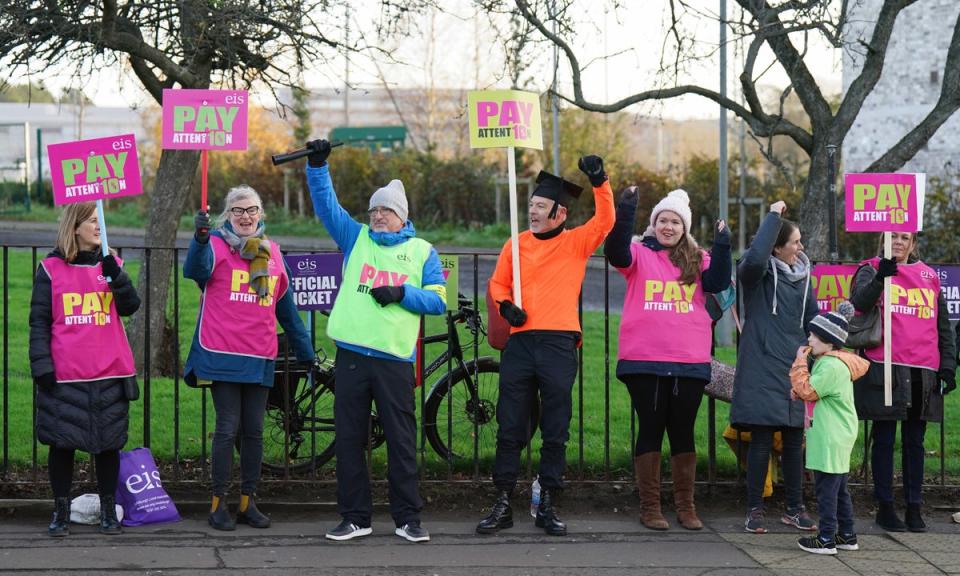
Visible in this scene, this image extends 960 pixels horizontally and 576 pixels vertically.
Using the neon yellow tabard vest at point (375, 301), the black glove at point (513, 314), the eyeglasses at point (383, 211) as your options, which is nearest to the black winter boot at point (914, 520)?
the black glove at point (513, 314)

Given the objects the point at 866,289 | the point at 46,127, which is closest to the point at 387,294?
the point at 866,289

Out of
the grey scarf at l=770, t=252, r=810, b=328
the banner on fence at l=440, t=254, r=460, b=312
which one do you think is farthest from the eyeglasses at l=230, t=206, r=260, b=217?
the grey scarf at l=770, t=252, r=810, b=328

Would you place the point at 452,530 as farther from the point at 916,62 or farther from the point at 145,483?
the point at 916,62

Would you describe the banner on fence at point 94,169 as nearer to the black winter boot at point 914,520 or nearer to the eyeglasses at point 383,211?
the eyeglasses at point 383,211

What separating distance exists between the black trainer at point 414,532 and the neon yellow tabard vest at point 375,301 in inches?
36.0

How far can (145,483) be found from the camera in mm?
6855

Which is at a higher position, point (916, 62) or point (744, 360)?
point (916, 62)

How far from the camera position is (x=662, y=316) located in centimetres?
682

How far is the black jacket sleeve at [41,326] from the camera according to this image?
21.0 feet

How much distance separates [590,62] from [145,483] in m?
5.18

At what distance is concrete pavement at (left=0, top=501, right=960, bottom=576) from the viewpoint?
6.08 metres

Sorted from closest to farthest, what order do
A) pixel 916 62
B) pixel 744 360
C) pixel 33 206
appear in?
pixel 744 360, pixel 916 62, pixel 33 206

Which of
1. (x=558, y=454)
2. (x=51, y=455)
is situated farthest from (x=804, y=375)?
(x=51, y=455)

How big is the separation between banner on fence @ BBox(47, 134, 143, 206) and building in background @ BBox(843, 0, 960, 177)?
25.4 metres
